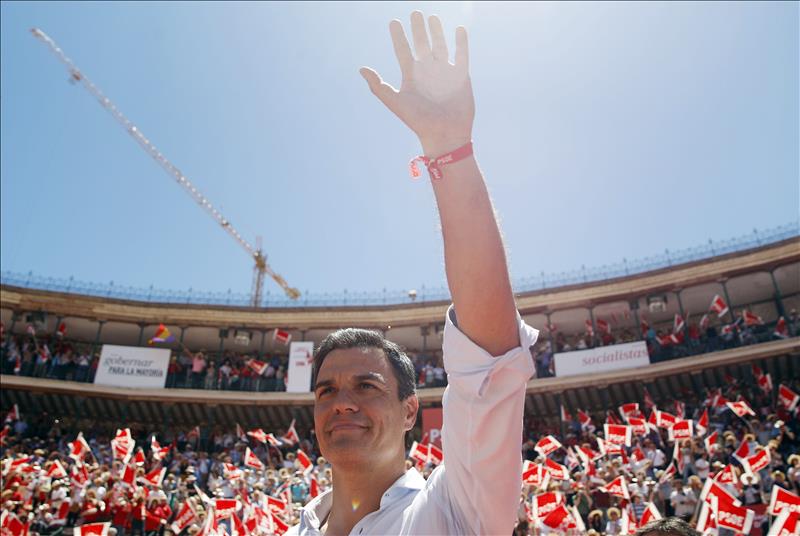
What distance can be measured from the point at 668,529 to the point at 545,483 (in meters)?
8.04

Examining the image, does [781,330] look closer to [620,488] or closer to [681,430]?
[681,430]

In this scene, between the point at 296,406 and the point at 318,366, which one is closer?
the point at 318,366

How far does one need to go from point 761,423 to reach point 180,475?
54.7ft

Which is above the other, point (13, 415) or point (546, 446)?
point (13, 415)

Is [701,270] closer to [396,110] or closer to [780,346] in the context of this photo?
[780,346]

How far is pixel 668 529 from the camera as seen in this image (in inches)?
116

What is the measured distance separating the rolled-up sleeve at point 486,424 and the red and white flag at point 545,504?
7.88 meters

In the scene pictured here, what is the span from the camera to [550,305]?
2391cm

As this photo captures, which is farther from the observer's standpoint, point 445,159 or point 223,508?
point 223,508

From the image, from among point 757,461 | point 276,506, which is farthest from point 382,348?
point 757,461

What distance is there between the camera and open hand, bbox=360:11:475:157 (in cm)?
158

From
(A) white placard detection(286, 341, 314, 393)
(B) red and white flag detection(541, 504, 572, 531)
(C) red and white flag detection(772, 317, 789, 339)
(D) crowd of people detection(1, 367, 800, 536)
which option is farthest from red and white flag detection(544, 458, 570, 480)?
(A) white placard detection(286, 341, 314, 393)

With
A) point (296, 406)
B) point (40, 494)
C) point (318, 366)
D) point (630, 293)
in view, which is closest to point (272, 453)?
point (296, 406)

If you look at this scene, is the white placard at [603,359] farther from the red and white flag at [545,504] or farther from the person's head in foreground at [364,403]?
the person's head in foreground at [364,403]
